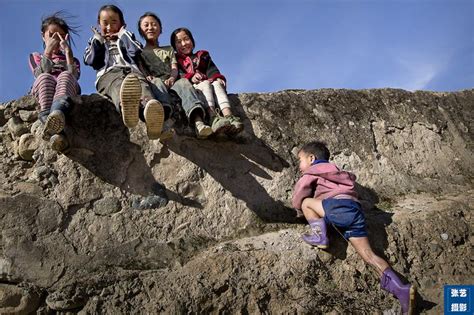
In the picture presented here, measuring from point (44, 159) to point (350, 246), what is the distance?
2.08 metres

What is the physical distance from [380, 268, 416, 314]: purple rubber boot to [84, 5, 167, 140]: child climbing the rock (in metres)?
1.65

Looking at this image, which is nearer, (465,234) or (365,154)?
(465,234)

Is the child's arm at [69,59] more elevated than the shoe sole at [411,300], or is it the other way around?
the child's arm at [69,59]

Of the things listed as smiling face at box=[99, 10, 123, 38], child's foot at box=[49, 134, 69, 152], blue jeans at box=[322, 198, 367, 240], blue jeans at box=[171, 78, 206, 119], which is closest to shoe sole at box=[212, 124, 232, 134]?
blue jeans at box=[171, 78, 206, 119]

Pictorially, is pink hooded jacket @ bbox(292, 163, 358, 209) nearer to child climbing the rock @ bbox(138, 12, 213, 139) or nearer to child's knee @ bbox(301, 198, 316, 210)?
child's knee @ bbox(301, 198, 316, 210)

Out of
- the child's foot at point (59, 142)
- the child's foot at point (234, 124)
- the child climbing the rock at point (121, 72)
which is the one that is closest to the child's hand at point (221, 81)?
the child's foot at point (234, 124)

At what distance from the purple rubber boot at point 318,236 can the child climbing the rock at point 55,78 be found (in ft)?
5.47

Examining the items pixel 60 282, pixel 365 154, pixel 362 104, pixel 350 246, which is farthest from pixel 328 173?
pixel 60 282

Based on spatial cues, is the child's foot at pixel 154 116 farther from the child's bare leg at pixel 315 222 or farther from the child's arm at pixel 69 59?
the child's bare leg at pixel 315 222

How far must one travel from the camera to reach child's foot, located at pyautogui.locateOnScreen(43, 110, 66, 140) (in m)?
2.97

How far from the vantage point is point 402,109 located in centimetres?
443

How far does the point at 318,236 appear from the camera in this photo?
3.12 meters

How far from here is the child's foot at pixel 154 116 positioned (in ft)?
9.96

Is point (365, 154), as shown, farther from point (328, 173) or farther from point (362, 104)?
point (328, 173)
